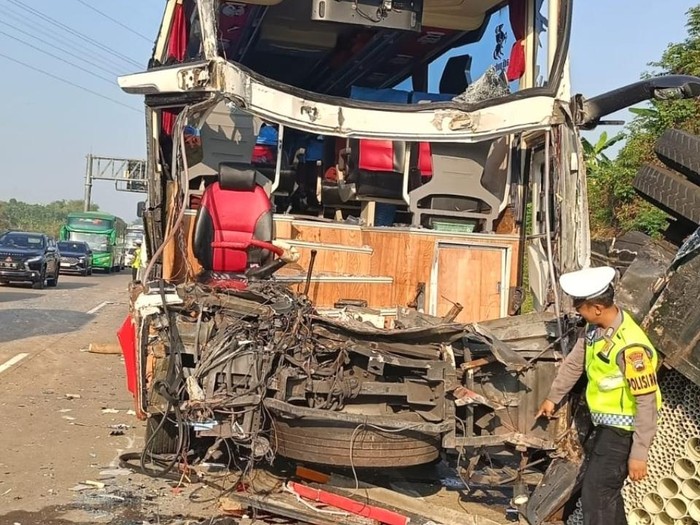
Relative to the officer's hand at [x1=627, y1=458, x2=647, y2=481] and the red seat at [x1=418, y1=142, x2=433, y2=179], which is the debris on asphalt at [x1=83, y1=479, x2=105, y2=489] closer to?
the officer's hand at [x1=627, y1=458, x2=647, y2=481]

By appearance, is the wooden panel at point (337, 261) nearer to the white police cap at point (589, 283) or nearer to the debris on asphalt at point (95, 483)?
the debris on asphalt at point (95, 483)

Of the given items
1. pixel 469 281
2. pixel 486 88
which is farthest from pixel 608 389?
pixel 486 88

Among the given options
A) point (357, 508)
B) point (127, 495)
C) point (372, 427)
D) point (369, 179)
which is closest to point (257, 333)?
point (372, 427)

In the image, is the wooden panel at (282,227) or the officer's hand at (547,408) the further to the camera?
the wooden panel at (282,227)

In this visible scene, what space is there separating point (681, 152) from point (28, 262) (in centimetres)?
1982

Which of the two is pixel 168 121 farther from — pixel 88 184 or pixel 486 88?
pixel 88 184

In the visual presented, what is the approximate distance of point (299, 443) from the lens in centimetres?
455

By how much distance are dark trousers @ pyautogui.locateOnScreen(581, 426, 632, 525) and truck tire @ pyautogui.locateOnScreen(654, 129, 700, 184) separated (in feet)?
5.43

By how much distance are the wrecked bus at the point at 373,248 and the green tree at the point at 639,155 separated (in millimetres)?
9155

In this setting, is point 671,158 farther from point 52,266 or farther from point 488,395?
point 52,266

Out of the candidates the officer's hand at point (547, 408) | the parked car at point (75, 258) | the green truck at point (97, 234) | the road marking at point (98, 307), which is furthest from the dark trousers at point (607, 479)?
the green truck at point (97, 234)

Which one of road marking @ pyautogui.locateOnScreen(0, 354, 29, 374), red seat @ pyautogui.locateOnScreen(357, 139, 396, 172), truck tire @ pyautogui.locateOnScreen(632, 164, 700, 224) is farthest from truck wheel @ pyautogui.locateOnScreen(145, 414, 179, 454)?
road marking @ pyautogui.locateOnScreen(0, 354, 29, 374)

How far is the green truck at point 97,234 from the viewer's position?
35.2 meters

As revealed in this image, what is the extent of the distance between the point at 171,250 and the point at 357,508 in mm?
2209
